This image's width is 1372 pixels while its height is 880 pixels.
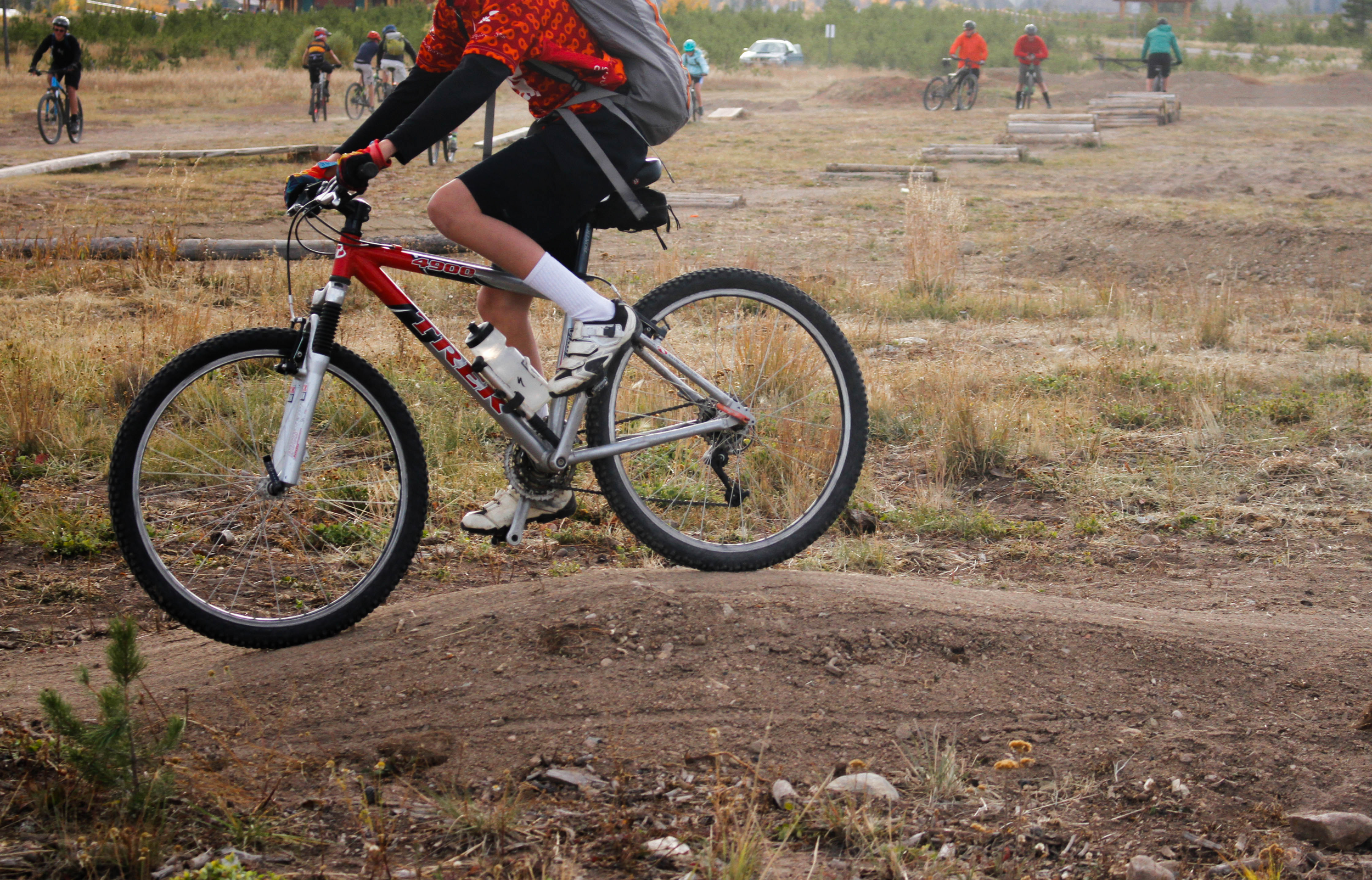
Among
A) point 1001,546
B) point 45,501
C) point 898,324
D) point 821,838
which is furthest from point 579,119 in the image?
point 898,324

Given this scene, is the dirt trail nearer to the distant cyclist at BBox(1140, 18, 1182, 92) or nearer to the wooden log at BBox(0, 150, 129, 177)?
the wooden log at BBox(0, 150, 129, 177)

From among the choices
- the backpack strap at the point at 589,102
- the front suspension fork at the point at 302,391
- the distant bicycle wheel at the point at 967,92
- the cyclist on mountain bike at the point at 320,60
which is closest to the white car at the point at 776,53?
the distant bicycle wheel at the point at 967,92

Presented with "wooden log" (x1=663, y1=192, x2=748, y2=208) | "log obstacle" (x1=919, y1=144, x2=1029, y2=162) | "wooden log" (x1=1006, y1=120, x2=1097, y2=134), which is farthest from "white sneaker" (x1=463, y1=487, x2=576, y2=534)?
"wooden log" (x1=1006, y1=120, x2=1097, y2=134)

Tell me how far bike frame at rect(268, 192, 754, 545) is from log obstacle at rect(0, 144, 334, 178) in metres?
11.9

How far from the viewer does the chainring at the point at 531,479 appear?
3270 millimetres

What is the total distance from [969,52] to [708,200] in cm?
1784

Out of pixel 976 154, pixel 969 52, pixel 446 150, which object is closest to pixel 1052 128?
pixel 976 154

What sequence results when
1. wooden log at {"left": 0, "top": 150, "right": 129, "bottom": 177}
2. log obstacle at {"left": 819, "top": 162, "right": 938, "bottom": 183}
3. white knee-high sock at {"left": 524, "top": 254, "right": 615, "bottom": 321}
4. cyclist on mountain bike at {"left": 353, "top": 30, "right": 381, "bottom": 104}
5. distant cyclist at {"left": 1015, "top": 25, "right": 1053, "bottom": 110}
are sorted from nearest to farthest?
white knee-high sock at {"left": 524, "top": 254, "right": 615, "bottom": 321}, wooden log at {"left": 0, "top": 150, "right": 129, "bottom": 177}, log obstacle at {"left": 819, "top": 162, "right": 938, "bottom": 183}, cyclist on mountain bike at {"left": 353, "top": 30, "right": 381, "bottom": 104}, distant cyclist at {"left": 1015, "top": 25, "right": 1053, "bottom": 110}

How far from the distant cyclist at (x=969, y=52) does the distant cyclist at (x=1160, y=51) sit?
3.91 m

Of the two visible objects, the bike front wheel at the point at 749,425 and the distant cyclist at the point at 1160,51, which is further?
the distant cyclist at the point at 1160,51

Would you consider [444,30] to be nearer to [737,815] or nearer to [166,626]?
[166,626]

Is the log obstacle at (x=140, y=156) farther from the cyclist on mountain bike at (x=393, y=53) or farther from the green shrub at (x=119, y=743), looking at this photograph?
the green shrub at (x=119, y=743)

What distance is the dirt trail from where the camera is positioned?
2.59 metres

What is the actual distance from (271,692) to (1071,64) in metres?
45.1
